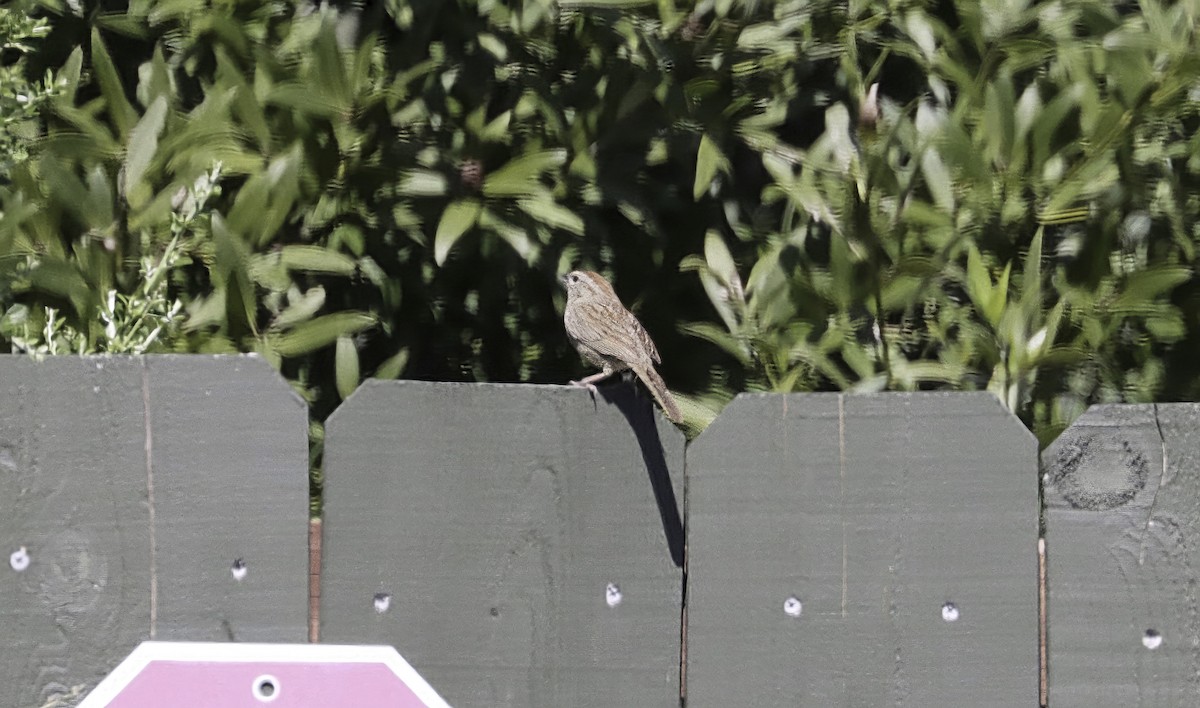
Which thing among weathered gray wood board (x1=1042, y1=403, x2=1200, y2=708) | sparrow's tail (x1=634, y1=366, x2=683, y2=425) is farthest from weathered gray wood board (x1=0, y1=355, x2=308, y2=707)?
weathered gray wood board (x1=1042, y1=403, x2=1200, y2=708)

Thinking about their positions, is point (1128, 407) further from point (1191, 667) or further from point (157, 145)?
point (157, 145)

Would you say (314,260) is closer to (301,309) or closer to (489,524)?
(301,309)

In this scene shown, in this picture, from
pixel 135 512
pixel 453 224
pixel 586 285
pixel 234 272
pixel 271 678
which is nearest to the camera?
pixel 271 678

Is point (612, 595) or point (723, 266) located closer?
point (612, 595)

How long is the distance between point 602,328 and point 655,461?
0.80 meters

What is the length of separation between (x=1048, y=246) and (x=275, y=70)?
143cm

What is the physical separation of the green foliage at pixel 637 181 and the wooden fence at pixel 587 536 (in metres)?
0.20

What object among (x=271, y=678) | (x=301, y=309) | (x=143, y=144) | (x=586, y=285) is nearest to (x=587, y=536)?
(x=271, y=678)

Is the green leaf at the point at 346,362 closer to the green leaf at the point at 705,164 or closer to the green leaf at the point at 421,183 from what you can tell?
the green leaf at the point at 421,183

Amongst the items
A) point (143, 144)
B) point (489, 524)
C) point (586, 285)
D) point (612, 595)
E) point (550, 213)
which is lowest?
point (612, 595)

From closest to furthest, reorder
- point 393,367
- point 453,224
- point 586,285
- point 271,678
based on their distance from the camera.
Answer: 1. point 271,678
2. point 453,224
3. point 393,367
4. point 586,285

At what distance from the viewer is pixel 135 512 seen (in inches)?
94.2

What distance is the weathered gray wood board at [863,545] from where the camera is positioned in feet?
7.89

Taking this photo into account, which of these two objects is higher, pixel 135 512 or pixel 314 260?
pixel 314 260
